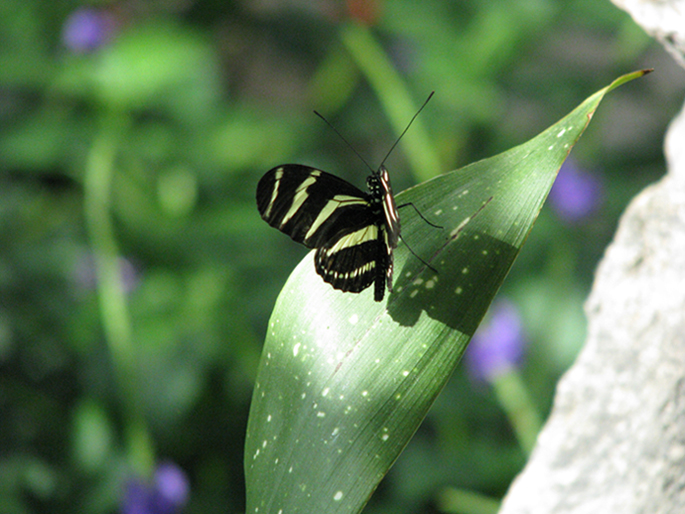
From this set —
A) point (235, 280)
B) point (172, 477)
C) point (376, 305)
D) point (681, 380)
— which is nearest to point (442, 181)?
point (376, 305)

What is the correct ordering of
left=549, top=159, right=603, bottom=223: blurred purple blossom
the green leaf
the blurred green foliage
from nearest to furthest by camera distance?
the green leaf → the blurred green foliage → left=549, top=159, right=603, bottom=223: blurred purple blossom

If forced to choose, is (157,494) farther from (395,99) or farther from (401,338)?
(395,99)

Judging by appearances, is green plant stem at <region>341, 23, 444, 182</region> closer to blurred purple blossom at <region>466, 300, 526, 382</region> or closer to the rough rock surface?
blurred purple blossom at <region>466, 300, 526, 382</region>

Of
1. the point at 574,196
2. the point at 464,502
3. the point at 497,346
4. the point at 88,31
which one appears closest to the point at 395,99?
the point at 574,196

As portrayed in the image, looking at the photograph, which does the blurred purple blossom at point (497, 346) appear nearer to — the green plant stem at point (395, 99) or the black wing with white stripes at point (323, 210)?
the green plant stem at point (395, 99)

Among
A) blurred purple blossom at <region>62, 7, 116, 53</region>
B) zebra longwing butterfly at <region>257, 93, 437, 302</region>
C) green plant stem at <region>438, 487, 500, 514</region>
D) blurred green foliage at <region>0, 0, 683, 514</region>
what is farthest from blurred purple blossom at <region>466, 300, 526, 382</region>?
blurred purple blossom at <region>62, 7, 116, 53</region>

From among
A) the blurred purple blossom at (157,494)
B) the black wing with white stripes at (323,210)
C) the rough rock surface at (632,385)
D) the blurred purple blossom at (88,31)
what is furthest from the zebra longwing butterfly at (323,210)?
the blurred purple blossom at (88,31)
